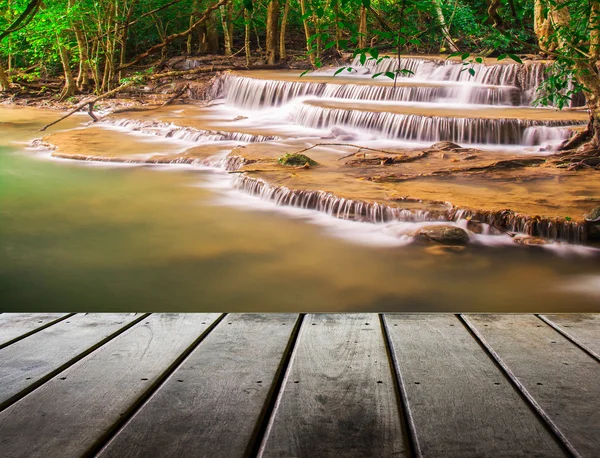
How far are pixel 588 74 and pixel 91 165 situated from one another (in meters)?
6.13

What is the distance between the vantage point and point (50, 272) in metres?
4.96

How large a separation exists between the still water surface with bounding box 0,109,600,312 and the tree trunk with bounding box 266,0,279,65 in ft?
35.9

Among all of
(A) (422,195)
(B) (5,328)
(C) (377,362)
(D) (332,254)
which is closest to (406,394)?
(C) (377,362)

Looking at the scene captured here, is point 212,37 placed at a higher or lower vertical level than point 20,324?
higher

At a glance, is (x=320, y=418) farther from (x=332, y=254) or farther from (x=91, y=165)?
(x=91, y=165)

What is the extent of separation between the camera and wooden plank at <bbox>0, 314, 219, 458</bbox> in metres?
1.25

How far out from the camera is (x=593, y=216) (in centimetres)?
544

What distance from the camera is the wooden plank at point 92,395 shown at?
4.10 feet

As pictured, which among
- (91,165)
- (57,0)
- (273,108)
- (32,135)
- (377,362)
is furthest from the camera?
(57,0)

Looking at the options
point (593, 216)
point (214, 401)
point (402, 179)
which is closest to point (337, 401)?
point (214, 401)

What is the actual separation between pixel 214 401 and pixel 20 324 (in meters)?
0.91

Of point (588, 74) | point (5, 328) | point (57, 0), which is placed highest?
point (57, 0)

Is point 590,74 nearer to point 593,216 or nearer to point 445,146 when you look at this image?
point 445,146

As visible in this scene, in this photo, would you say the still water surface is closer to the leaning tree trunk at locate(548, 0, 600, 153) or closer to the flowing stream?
the flowing stream
